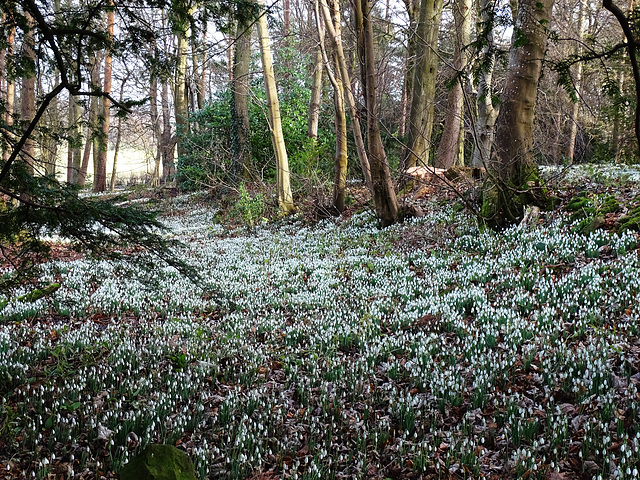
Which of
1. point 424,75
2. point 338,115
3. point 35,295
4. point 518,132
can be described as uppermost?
point 424,75

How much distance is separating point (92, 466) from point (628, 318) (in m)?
5.10

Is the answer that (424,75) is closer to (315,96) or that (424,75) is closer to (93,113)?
(315,96)

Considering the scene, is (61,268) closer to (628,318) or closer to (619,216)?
Answer: (628,318)

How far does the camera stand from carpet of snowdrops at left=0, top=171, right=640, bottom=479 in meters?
3.21

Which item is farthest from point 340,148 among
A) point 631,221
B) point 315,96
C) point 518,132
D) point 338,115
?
point 631,221

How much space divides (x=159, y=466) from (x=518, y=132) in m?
8.19

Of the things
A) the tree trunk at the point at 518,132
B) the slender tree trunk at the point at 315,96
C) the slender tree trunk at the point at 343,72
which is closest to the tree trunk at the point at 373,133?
the slender tree trunk at the point at 343,72

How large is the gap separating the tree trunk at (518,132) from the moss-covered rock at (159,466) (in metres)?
7.04

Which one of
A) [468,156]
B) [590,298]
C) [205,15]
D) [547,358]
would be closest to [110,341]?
[205,15]

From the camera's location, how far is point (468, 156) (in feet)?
79.6

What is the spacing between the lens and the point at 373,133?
1109 centimetres

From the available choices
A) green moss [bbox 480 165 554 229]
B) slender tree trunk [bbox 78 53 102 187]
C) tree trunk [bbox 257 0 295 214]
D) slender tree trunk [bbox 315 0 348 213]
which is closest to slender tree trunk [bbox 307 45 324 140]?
tree trunk [bbox 257 0 295 214]

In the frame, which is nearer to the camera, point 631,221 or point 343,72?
point 631,221

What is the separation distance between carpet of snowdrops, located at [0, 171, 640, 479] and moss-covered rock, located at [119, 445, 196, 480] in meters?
0.39
